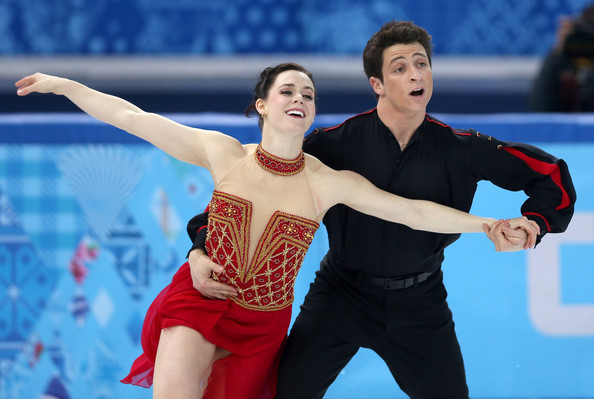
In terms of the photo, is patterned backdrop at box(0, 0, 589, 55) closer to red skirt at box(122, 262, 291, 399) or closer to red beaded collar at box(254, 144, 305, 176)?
red beaded collar at box(254, 144, 305, 176)

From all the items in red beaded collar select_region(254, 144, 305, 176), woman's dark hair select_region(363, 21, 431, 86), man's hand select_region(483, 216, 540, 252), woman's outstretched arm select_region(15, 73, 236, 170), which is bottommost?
man's hand select_region(483, 216, 540, 252)

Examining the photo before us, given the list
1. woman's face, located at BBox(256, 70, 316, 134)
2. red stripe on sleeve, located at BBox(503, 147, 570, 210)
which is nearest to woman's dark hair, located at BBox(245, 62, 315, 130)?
woman's face, located at BBox(256, 70, 316, 134)

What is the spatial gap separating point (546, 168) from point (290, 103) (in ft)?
3.40

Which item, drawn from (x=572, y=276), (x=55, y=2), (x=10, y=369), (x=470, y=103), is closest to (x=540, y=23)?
(x=470, y=103)

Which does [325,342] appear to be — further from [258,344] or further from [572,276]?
[572,276]

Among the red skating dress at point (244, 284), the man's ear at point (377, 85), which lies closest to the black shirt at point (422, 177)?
the man's ear at point (377, 85)

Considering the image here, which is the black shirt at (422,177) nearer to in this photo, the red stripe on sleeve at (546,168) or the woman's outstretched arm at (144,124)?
the red stripe on sleeve at (546,168)

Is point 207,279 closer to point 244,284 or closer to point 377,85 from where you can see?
point 244,284

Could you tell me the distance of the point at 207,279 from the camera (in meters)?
2.80

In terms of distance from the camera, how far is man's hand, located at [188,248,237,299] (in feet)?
9.12

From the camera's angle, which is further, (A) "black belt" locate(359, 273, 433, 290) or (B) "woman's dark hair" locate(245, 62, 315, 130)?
(A) "black belt" locate(359, 273, 433, 290)

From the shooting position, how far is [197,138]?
290cm

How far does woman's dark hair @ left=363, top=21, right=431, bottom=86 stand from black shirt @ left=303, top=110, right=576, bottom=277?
8.6 inches

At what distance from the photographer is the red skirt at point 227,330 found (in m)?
2.78
